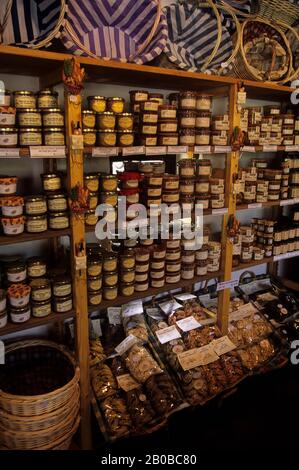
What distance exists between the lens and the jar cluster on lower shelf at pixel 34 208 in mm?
1662

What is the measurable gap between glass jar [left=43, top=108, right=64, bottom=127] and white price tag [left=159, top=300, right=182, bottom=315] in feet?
4.53

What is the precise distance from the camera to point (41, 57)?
1552 millimetres

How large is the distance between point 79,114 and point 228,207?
3.61 ft

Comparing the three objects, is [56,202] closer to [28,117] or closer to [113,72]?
[28,117]

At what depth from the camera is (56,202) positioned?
5.74 feet

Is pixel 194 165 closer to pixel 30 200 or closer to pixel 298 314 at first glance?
pixel 30 200

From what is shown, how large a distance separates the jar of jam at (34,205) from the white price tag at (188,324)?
3.86 ft

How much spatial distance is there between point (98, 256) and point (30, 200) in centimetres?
47

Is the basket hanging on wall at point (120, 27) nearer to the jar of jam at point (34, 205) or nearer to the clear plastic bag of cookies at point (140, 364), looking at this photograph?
the jar of jam at point (34, 205)

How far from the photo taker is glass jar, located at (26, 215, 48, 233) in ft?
5.65

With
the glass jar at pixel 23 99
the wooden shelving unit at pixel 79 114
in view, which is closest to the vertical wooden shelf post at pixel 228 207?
the wooden shelving unit at pixel 79 114

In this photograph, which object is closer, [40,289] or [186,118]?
[40,289]

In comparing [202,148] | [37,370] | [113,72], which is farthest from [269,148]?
[37,370]
